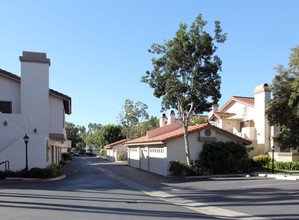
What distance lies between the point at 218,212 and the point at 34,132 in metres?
15.6

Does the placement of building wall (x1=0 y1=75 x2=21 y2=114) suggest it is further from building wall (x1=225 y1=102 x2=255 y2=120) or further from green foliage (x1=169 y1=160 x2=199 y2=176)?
building wall (x1=225 y1=102 x2=255 y2=120)

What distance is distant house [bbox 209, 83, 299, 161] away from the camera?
1097 inches

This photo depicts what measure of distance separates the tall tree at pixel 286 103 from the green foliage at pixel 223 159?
11.1 feet

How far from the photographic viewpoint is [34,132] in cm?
2069

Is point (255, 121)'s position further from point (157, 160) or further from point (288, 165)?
point (157, 160)

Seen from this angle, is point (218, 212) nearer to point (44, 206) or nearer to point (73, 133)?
point (44, 206)

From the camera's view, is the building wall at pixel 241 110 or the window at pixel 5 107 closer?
the window at pixel 5 107

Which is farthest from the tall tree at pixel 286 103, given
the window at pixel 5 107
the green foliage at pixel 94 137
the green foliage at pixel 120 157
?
the green foliage at pixel 94 137

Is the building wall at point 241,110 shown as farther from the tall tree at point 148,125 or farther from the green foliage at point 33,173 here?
the green foliage at point 33,173

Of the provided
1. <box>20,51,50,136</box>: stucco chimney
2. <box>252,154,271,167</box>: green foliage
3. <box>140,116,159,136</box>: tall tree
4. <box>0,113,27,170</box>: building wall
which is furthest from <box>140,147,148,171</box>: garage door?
<box>140,116,159,136</box>: tall tree

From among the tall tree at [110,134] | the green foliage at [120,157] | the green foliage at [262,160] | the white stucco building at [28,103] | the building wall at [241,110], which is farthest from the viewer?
the tall tree at [110,134]

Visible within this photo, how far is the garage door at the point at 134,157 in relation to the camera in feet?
108

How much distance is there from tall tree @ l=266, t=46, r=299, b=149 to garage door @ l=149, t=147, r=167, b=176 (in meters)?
9.42

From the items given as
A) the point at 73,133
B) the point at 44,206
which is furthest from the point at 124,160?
the point at 73,133
